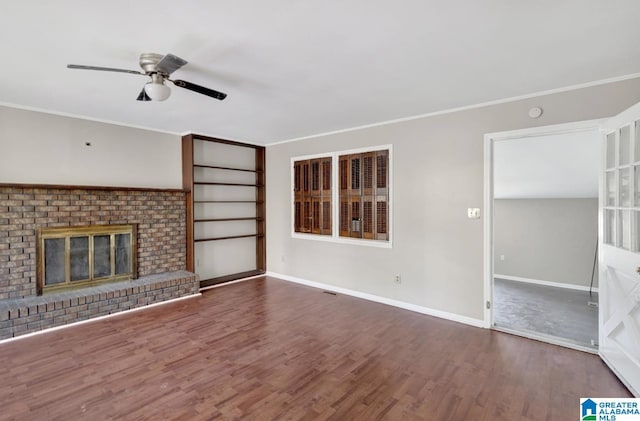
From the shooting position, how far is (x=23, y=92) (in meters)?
3.28

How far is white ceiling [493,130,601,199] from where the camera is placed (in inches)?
158

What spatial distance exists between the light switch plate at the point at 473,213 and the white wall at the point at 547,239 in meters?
2.00

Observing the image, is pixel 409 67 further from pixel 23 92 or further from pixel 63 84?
pixel 23 92

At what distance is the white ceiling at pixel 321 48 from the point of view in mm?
1863

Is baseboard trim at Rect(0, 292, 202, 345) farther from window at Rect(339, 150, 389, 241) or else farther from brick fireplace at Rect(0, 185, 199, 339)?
window at Rect(339, 150, 389, 241)

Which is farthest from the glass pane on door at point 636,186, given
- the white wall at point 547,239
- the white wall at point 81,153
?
the white wall at point 81,153

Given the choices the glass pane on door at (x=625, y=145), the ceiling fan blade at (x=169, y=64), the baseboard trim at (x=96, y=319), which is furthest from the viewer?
the baseboard trim at (x=96, y=319)

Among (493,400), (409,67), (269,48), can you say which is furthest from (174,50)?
(493,400)

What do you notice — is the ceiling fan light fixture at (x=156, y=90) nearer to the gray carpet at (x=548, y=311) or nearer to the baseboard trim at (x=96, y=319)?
the baseboard trim at (x=96, y=319)

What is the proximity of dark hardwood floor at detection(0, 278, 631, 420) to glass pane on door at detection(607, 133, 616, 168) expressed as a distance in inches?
71.6

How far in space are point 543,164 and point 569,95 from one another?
5.81 ft

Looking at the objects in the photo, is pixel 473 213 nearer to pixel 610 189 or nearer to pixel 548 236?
pixel 610 189

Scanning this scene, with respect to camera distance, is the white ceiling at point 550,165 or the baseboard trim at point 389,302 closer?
the baseboard trim at point 389,302

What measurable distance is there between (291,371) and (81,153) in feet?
13.2
